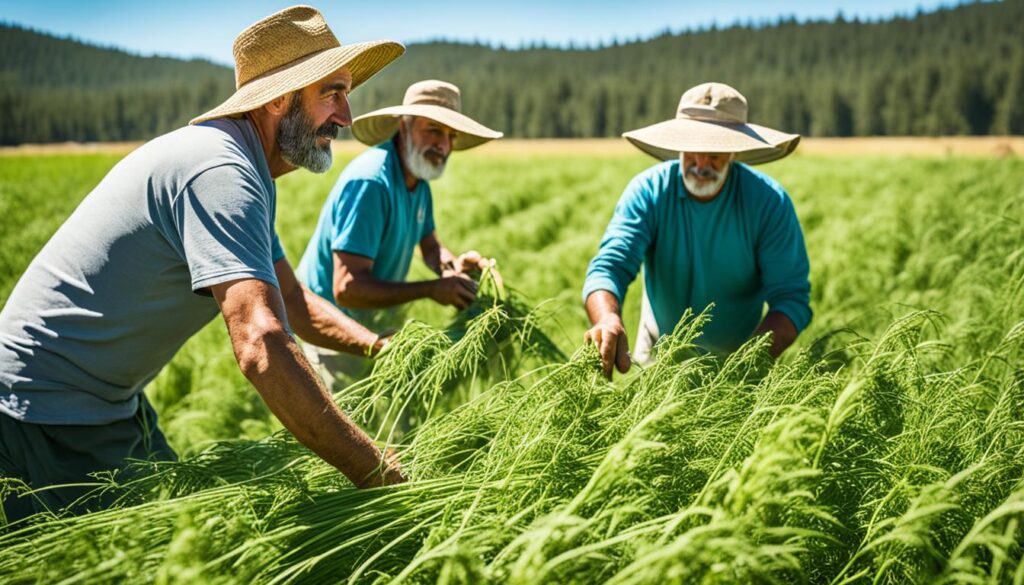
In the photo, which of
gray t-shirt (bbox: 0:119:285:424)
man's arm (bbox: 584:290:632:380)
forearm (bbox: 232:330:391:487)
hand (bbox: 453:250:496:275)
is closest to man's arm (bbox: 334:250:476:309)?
hand (bbox: 453:250:496:275)

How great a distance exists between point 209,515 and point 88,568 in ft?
0.69

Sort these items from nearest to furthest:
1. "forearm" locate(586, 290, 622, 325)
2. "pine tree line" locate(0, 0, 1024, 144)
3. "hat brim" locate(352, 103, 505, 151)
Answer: "forearm" locate(586, 290, 622, 325) < "hat brim" locate(352, 103, 505, 151) < "pine tree line" locate(0, 0, 1024, 144)

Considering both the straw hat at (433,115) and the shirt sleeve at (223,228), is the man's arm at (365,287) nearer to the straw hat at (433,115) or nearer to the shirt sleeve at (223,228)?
the straw hat at (433,115)

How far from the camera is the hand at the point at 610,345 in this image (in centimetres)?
217


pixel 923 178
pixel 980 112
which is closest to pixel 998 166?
pixel 923 178

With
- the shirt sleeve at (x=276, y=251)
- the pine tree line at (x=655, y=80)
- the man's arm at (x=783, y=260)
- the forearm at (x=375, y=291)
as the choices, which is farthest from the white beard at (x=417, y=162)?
the pine tree line at (x=655, y=80)

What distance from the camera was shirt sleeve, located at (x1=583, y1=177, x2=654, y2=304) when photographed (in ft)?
9.12

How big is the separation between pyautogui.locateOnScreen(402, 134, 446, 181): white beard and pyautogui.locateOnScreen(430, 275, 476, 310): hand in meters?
0.63

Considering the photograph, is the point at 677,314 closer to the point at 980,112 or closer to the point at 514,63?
the point at 980,112

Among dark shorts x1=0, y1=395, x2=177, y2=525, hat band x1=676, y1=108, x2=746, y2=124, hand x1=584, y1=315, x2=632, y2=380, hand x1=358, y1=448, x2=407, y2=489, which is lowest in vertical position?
dark shorts x1=0, y1=395, x2=177, y2=525

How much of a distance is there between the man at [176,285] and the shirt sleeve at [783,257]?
61.9 inches

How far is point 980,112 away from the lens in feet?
220

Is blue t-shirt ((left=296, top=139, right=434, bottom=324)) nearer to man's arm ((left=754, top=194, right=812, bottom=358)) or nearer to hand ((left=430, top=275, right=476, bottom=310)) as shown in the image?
hand ((left=430, top=275, right=476, bottom=310))

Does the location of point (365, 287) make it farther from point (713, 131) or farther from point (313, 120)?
point (713, 131)
